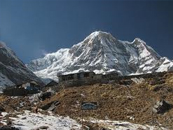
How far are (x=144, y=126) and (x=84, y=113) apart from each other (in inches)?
413

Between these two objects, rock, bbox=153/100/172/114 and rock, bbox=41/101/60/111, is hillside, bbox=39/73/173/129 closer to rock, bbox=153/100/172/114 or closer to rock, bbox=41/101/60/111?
rock, bbox=153/100/172/114

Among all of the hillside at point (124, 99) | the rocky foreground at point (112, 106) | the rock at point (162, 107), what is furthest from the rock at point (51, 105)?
the rock at point (162, 107)

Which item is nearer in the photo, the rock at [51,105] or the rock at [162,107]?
the rock at [162,107]

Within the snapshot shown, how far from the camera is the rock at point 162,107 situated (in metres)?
47.7

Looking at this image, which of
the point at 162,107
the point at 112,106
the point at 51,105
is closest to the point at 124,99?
the point at 112,106

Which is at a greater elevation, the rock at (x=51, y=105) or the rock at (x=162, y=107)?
the rock at (x=51, y=105)

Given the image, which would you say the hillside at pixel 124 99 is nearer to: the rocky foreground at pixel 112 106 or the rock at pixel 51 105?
the rocky foreground at pixel 112 106

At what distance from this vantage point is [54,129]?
31172 mm

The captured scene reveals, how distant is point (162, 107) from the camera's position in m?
48.2

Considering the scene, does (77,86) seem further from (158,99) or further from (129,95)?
(158,99)

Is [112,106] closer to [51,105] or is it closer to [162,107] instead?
[162,107]

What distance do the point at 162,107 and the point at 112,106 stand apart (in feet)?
25.0

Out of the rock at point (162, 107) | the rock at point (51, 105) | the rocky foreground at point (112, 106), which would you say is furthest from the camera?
the rock at point (51, 105)

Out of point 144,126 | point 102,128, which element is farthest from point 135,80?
point 102,128
